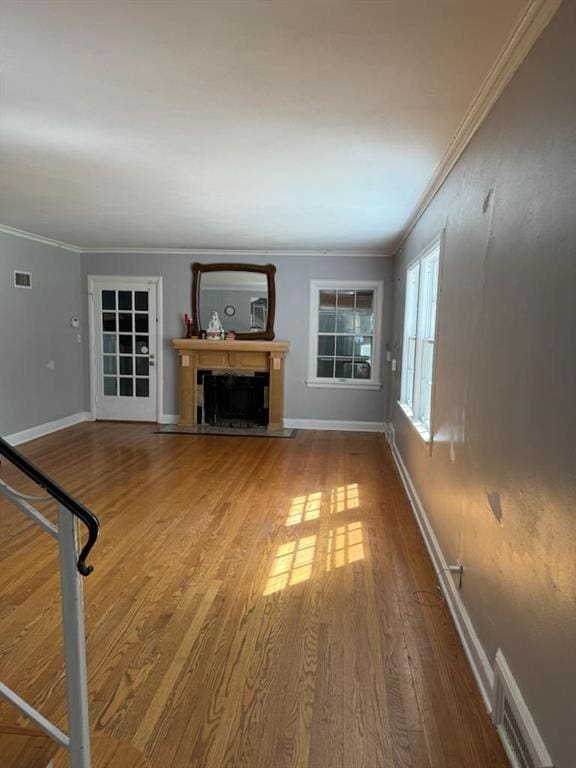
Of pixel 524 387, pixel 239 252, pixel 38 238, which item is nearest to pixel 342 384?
pixel 239 252

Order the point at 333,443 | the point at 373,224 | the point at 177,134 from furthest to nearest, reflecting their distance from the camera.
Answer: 1. the point at 333,443
2. the point at 373,224
3. the point at 177,134

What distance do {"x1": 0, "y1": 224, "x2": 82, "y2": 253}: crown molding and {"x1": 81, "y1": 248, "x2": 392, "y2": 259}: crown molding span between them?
0.21 m

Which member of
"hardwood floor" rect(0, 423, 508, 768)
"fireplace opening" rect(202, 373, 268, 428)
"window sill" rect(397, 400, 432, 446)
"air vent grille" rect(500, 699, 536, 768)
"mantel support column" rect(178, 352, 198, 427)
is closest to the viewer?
"air vent grille" rect(500, 699, 536, 768)

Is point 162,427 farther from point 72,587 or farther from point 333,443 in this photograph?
point 72,587

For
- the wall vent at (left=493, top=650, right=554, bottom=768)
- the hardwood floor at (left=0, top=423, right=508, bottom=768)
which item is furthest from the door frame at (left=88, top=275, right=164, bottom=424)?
the wall vent at (left=493, top=650, right=554, bottom=768)

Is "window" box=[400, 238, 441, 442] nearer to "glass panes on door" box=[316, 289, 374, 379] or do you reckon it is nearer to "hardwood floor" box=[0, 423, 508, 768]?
"hardwood floor" box=[0, 423, 508, 768]

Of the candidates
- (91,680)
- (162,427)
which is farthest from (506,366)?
(162,427)

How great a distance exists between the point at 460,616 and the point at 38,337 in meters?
5.59

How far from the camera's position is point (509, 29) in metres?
1.70

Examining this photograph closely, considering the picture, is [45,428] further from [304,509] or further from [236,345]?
[304,509]

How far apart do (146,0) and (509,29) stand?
1.22 m

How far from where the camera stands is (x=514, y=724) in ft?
5.08

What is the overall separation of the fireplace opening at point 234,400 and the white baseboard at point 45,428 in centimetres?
175

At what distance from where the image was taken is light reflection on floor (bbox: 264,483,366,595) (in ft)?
9.16
